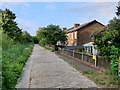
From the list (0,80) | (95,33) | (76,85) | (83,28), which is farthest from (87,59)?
(83,28)

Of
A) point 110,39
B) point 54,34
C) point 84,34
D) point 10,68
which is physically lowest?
point 10,68

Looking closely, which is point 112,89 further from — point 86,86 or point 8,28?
point 8,28

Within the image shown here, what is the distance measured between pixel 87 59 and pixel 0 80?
25.2ft

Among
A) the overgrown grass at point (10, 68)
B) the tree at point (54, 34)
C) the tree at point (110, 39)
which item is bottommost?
the overgrown grass at point (10, 68)

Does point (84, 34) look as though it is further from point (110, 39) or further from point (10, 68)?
point (10, 68)

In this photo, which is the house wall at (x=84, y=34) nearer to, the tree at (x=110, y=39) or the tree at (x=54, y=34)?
the tree at (x=54, y=34)

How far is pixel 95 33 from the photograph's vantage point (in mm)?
8305

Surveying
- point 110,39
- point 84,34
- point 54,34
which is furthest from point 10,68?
point 84,34

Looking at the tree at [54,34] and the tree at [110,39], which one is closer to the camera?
the tree at [110,39]

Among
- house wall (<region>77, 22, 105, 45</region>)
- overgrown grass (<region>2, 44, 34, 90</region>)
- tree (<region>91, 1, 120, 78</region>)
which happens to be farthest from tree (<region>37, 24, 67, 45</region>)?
tree (<region>91, 1, 120, 78</region>)

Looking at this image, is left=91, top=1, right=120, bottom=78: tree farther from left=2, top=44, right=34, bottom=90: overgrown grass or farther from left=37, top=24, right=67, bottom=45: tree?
left=37, top=24, right=67, bottom=45: tree

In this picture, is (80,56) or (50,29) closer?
(80,56)

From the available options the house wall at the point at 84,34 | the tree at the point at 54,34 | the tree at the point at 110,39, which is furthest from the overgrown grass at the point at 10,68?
the house wall at the point at 84,34

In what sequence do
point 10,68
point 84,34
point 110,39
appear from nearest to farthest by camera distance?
point 10,68 → point 110,39 → point 84,34
